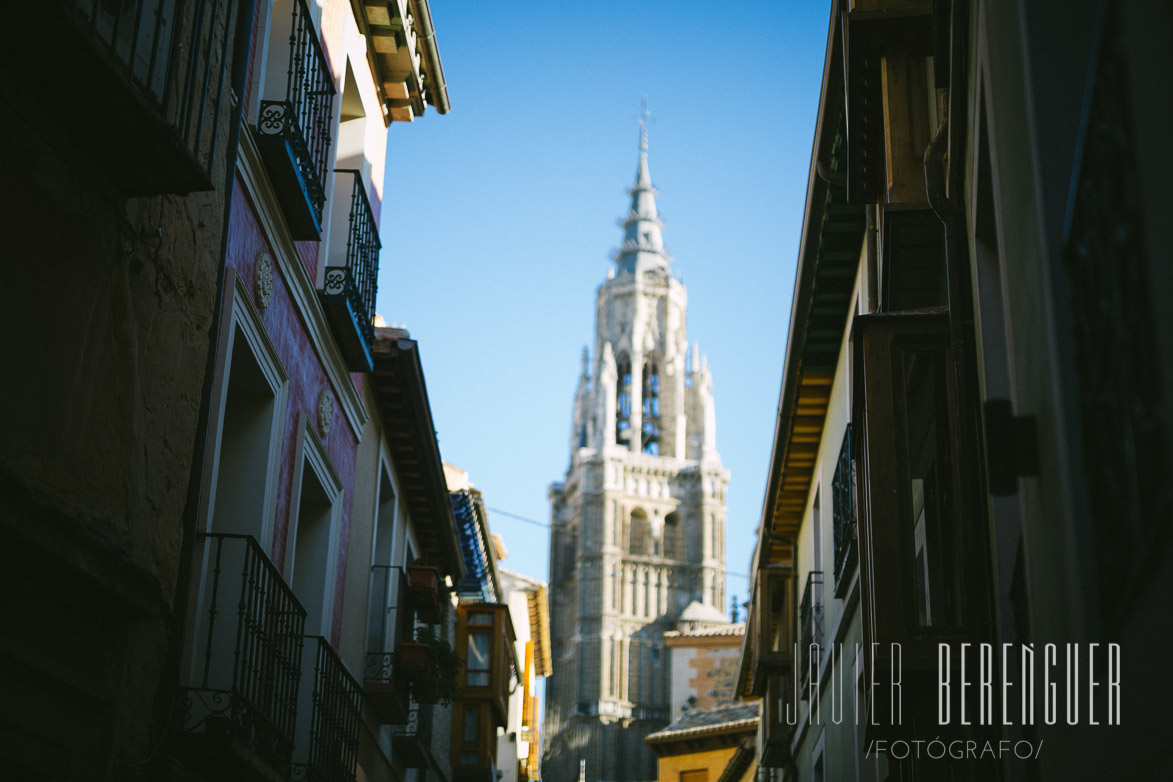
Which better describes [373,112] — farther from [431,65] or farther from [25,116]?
[25,116]

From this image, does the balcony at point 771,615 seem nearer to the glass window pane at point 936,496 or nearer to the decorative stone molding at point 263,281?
the glass window pane at point 936,496

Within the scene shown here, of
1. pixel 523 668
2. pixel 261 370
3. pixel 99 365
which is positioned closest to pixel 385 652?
pixel 261 370

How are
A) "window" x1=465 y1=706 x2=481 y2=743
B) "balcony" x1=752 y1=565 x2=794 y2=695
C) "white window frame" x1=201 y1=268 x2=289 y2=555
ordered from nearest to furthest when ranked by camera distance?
"white window frame" x1=201 y1=268 x2=289 y2=555
"balcony" x1=752 y1=565 x2=794 y2=695
"window" x1=465 y1=706 x2=481 y2=743

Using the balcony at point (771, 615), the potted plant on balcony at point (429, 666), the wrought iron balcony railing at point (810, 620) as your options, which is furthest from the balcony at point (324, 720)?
the balcony at point (771, 615)

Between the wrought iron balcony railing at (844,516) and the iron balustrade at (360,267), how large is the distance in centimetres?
394

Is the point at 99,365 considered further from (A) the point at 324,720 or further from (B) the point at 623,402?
(B) the point at 623,402

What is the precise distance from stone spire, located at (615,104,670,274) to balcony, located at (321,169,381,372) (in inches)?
3734

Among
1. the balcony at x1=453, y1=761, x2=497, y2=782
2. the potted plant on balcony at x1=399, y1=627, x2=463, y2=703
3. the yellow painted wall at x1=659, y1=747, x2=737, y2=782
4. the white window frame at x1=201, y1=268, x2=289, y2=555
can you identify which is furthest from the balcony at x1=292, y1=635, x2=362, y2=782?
the yellow painted wall at x1=659, y1=747, x2=737, y2=782

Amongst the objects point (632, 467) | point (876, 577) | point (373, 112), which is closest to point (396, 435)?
point (373, 112)

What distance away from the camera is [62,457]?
5391mm

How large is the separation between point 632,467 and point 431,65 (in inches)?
3447

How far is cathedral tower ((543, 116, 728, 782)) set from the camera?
326 feet

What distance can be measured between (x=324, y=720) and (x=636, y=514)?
9250cm

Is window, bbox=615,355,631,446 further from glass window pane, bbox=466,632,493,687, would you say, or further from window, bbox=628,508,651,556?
glass window pane, bbox=466,632,493,687
